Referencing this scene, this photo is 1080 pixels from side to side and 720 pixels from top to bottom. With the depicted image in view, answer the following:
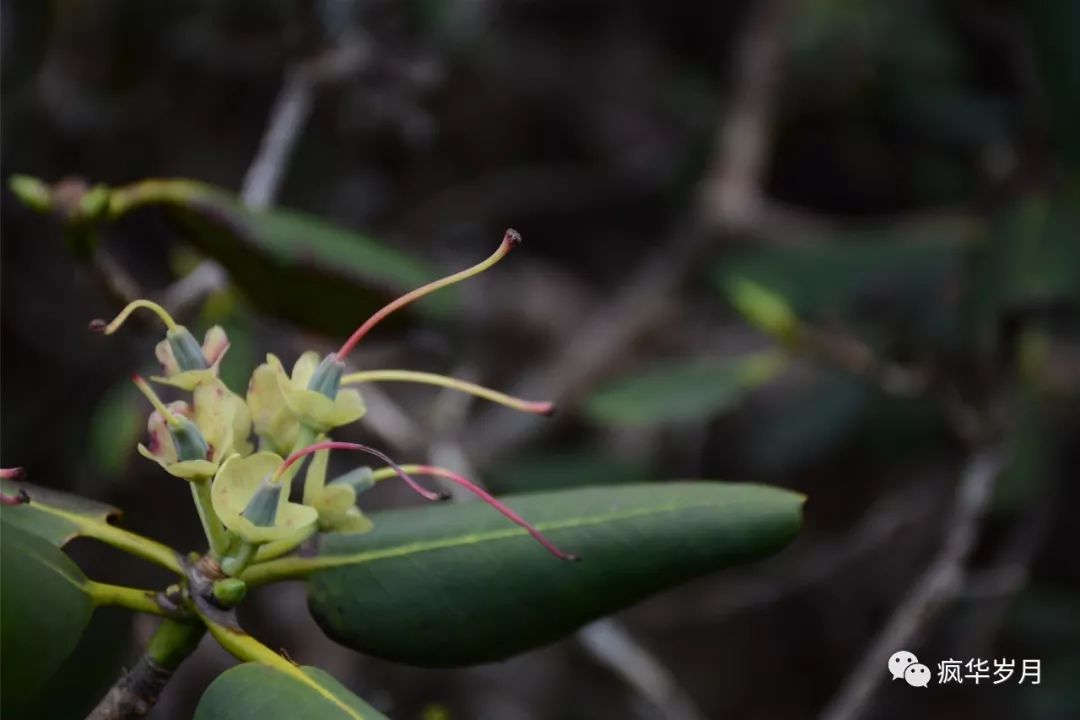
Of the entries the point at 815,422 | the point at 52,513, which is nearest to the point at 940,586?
the point at 52,513

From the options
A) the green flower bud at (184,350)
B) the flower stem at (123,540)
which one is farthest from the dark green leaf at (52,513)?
the green flower bud at (184,350)

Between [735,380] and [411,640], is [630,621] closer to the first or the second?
[735,380]

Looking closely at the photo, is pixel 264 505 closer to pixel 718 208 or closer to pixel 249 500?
pixel 249 500

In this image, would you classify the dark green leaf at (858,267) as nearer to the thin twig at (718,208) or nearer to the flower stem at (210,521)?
the thin twig at (718,208)

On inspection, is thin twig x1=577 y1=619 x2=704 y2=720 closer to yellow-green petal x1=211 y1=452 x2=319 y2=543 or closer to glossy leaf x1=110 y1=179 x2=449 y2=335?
glossy leaf x1=110 y1=179 x2=449 y2=335

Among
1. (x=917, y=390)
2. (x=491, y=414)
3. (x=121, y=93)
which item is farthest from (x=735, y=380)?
(x=121, y=93)

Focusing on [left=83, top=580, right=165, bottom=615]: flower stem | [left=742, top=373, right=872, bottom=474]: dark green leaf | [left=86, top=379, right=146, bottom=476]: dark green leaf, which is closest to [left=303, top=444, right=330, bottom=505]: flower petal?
[left=83, top=580, right=165, bottom=615]: flower stem
